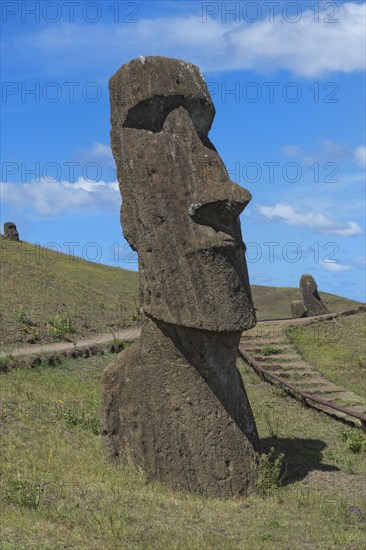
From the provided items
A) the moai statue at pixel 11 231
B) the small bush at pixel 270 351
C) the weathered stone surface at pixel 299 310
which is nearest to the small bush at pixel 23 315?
the small bush at pixel 270 351

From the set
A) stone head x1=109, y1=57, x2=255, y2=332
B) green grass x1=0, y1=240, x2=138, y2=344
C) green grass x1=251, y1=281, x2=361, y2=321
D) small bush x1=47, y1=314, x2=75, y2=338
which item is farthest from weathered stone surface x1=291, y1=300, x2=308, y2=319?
stone head x1=109, y1=57, x2=255, y2=332

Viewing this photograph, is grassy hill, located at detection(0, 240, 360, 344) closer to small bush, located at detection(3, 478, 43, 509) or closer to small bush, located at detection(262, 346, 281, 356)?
small bush, located at detection(262, 346, 281, 356)

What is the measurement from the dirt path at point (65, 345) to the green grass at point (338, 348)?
4.82 meters

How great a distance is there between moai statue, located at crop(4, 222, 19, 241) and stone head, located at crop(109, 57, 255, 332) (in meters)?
32.1

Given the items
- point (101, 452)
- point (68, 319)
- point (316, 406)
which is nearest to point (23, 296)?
point (68, 319)

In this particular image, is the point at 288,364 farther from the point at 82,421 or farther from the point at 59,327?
the point at 82,421

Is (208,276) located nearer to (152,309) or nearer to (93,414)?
(152,309)

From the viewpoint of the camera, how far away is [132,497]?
8.91 m

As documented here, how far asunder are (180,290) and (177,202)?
1085mm

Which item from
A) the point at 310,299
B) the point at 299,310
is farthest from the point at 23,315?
the point at 310,299

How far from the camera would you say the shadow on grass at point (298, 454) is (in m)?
10.8

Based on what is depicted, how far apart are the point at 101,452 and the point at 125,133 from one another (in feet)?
14.6

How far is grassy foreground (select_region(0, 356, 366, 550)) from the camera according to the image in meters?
7.47

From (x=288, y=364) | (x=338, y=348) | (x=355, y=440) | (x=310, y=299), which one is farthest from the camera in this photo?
A: (x=310, y=299)
